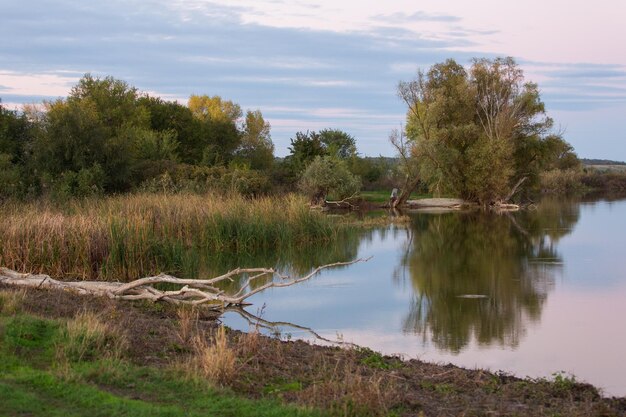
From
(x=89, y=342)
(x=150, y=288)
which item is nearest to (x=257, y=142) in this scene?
(x=150, y=288)

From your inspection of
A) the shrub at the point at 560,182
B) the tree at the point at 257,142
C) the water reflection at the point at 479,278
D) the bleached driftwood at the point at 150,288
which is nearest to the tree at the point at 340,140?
the tree at the point at 257,142

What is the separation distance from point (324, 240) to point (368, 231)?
241 inches

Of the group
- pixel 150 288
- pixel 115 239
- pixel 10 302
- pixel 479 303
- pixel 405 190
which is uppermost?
pixel 405 190

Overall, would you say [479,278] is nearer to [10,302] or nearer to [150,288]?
[150,288]

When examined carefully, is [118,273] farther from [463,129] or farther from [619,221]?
[463,129]

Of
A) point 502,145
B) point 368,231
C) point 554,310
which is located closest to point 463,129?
point 502,145

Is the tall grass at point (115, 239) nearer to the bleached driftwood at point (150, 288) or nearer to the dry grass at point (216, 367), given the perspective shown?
the bleached driftwood at point (150, 288)

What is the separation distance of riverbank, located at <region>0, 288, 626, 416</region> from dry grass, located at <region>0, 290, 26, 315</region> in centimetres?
3

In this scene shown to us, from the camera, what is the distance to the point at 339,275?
19422 mm

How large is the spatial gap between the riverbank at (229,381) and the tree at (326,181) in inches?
1395

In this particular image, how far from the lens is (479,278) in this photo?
59.2 ft

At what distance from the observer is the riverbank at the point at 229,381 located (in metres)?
6.16

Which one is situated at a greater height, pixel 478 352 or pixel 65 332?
pixel 65 332

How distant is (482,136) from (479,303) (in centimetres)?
3694
